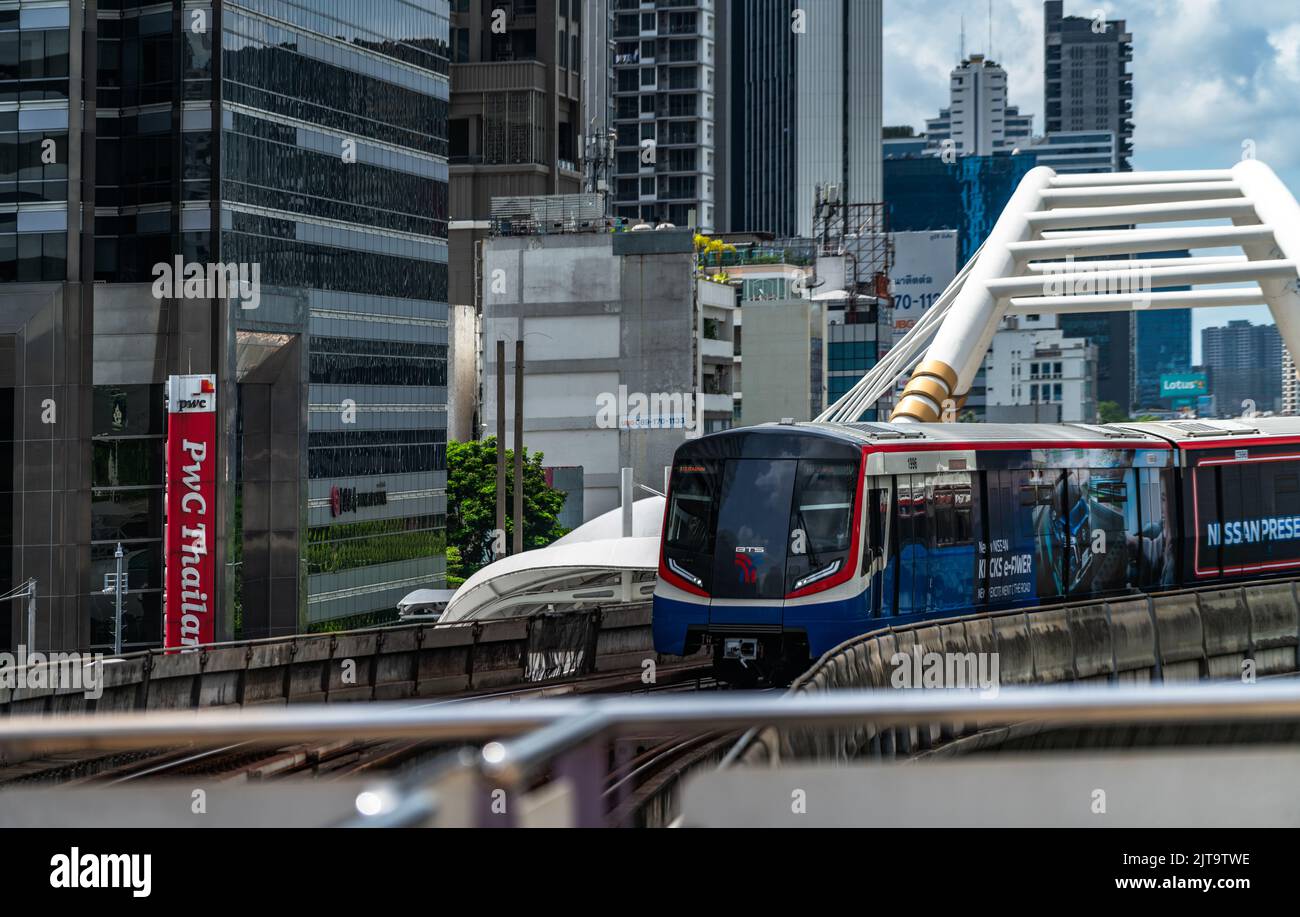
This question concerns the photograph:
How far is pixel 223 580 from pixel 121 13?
1763 cm

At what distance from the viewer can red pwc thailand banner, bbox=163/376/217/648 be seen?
37281mm

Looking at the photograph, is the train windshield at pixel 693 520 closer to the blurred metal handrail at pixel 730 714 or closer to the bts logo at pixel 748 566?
the bts logo at pixel 748 566

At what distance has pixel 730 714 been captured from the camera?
10.8ft

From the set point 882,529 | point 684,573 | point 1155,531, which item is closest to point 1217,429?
point 1155,531

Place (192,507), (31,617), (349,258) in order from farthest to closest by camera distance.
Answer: (349,258) < (192,507) < (31,617)

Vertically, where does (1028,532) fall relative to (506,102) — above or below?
below

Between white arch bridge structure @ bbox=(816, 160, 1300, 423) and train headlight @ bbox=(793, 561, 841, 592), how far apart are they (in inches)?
629

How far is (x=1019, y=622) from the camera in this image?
712 inches

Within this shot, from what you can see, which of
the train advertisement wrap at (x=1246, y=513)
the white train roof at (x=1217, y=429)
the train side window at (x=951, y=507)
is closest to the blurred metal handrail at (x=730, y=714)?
the train side window at (x=951, y=507)

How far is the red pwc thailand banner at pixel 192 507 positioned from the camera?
37.3 metres

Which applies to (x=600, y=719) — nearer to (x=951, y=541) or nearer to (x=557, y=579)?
(x=951, y=541)
